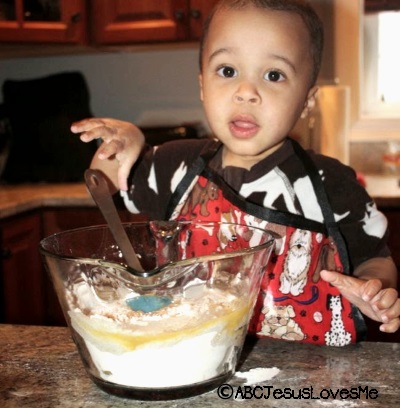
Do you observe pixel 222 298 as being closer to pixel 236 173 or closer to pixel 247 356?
pixel 247 356

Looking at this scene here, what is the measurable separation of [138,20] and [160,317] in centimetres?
187

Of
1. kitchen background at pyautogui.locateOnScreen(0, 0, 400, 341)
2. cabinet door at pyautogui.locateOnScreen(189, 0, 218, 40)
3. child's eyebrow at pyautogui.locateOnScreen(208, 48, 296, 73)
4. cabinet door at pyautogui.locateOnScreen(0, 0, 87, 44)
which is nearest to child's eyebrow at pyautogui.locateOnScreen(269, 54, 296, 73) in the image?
child's eyebrow at pyautogui.locateOnScreen(208, 48, 296, 73)

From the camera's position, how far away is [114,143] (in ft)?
2.87

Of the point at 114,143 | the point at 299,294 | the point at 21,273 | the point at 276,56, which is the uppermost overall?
the point at 276,56

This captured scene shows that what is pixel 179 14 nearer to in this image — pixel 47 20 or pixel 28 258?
pixel 47 20

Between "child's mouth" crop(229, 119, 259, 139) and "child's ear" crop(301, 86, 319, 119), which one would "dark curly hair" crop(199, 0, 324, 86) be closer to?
"child's ear" crop(301, 86, 319, 119)

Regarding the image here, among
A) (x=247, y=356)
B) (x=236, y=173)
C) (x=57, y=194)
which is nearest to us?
(x=247, y=356)

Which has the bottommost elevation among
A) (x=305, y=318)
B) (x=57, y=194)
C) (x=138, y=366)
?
(x=57, y=194)

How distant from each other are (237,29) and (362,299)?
412mm

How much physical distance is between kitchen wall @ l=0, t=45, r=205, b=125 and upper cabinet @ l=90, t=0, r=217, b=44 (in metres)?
0.28

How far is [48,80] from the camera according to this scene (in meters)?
2.59

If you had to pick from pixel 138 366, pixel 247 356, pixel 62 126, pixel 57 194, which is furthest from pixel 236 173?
pixel 62 126

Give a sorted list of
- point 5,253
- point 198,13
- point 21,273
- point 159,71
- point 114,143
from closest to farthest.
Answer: point 114,143 < point 5,253 < point 21,273 < point 198,13 < point 159,71

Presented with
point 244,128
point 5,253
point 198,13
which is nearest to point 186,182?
point 244,128
